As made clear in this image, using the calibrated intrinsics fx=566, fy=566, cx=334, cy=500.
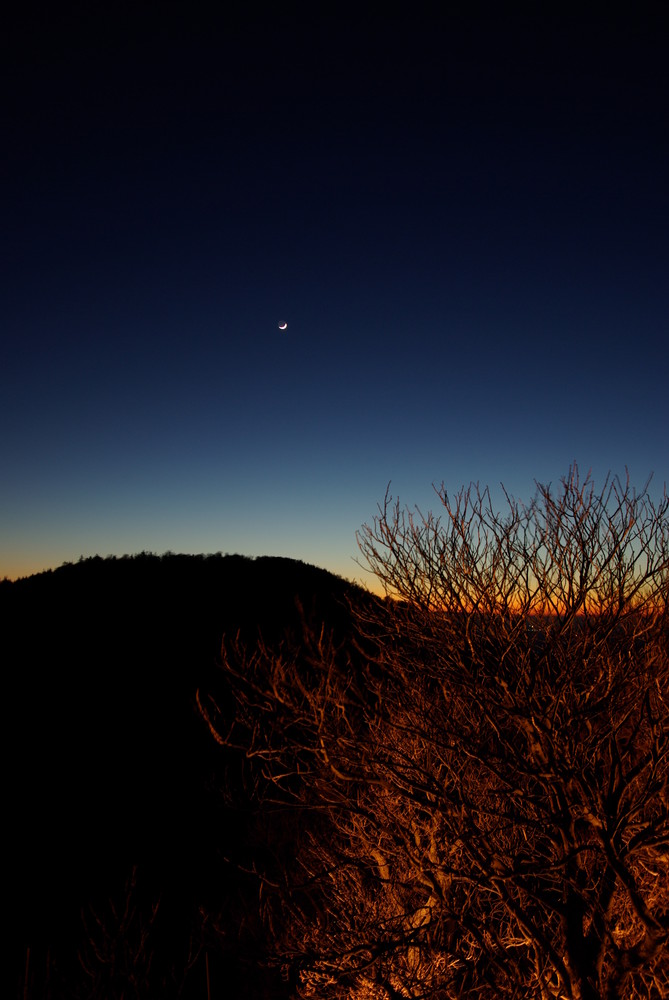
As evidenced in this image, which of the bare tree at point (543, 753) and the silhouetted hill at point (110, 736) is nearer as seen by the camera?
the bare tree at point (543, 753)

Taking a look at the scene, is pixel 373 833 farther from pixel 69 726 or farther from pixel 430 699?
pixel 69 726

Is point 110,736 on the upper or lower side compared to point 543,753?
lower

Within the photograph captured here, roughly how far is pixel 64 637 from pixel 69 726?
25.6 feet

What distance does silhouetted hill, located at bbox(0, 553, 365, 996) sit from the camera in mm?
22953

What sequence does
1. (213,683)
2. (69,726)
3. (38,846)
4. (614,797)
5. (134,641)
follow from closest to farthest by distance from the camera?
1. (614,797)
2. (38,846)
3. (69,726)
4. (213,683)
5. (134,641)

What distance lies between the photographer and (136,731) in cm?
3184

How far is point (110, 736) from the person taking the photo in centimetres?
3077

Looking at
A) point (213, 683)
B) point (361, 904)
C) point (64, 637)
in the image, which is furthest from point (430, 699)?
point (64, 637)

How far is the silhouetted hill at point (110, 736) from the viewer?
2295 cm

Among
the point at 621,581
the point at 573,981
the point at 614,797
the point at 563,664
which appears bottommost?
the point at 573,981

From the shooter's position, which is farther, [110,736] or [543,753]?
[110,736]

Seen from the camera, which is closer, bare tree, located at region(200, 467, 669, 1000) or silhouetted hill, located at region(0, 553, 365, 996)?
bare tree, located at region(200, 467, 669, 1000)

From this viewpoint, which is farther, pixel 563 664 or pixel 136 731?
pixel 136 731

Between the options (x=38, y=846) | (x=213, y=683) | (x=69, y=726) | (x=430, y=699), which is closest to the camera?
(x=430, y=699)
